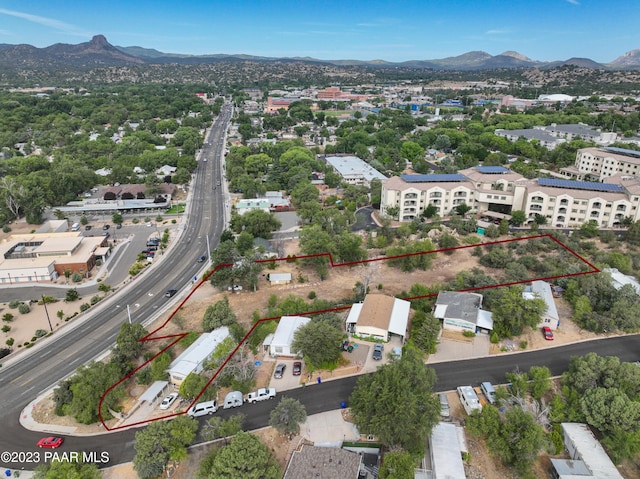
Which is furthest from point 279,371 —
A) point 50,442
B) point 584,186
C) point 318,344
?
point 584,186

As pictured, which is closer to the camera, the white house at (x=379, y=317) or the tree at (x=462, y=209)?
the white house at (x=379, y=317)

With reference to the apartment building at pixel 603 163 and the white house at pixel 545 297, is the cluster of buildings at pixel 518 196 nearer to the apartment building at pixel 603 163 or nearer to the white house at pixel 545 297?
the apartment building at pixel 603 163

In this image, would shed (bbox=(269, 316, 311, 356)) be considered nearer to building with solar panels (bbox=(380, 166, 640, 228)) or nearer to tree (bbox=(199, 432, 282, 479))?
tree (bbox=(199, 432, 282, 479))

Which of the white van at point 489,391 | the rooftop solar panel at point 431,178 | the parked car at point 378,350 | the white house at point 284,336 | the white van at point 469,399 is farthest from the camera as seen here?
the rooftop solar panel at point 431,178

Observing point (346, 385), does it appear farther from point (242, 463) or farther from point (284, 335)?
point (242, 463)


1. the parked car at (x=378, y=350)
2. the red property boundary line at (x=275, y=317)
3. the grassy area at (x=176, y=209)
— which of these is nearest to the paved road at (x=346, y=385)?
the red property boundary line at (x=275, y=317)

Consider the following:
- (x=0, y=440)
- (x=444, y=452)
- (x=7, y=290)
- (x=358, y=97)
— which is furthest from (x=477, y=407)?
(x=358, y=97)
